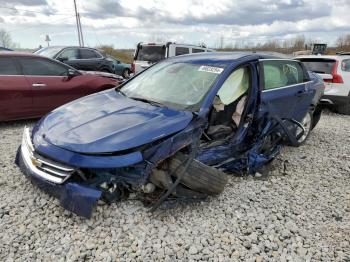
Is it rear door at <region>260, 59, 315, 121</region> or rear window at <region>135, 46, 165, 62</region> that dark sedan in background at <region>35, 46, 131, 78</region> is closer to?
rear window at <region>135, 46, 165, 62</region>

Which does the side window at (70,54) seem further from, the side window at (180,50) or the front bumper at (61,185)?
the front bumper at (61,185)

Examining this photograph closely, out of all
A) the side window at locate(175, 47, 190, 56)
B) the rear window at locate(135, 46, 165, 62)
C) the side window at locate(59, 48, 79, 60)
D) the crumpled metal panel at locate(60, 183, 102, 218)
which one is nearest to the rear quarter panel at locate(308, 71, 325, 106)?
the crumpled metal panel at locate(60, 183, 102, 218)

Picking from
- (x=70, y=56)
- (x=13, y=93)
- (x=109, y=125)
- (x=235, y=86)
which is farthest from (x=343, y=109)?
(x=70, y=56)

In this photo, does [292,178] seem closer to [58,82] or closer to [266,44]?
[58,82]

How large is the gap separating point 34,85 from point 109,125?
3.80 m

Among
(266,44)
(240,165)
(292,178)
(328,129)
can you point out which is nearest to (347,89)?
(328,129)

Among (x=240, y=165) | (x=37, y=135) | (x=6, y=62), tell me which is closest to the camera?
(x=37, y=135)

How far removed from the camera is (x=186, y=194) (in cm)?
342

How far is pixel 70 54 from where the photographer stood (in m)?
11.3

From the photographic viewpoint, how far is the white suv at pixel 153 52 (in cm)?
1079

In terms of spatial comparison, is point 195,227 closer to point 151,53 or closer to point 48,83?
point 48,83

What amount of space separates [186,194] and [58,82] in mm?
4481

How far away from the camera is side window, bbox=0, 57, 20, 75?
6266 mm

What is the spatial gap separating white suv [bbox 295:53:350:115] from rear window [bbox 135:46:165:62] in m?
4.41
